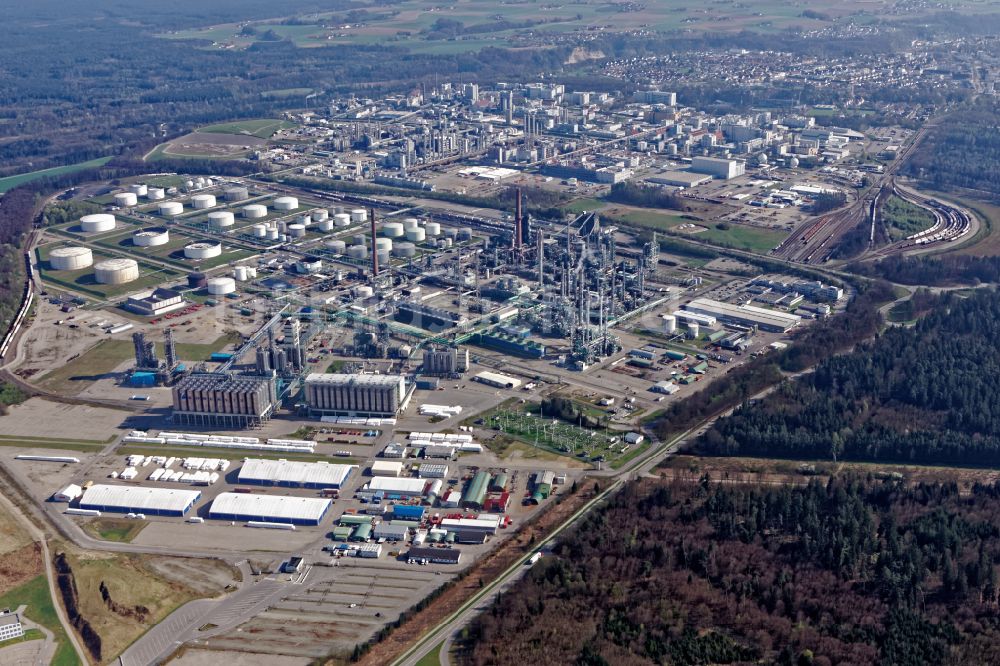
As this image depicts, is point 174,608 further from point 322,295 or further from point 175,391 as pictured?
point 322,295

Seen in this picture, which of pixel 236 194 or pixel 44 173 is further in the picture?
pixel 44 173

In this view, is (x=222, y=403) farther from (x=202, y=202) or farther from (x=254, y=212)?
(x=202, y=202)

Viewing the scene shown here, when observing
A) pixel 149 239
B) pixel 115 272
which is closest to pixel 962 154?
pixel 149 239

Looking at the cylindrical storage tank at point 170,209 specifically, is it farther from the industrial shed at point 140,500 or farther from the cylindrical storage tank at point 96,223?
the industrial shed at point 140,500

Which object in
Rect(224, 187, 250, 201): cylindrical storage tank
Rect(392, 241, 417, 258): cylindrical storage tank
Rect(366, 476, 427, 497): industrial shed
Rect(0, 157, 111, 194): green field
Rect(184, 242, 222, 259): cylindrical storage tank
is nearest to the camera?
Rect(366, 476, 427, 497): industrial shed

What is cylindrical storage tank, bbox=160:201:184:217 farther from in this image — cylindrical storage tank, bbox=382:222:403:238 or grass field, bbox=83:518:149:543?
grass field, bbox=83:518:149:543

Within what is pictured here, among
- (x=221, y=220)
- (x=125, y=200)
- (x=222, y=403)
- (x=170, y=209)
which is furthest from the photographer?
(x=125, y=200)

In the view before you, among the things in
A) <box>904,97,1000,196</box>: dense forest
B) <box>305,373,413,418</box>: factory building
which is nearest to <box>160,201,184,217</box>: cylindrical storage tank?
<box>305,373,413,418</box>: factory building

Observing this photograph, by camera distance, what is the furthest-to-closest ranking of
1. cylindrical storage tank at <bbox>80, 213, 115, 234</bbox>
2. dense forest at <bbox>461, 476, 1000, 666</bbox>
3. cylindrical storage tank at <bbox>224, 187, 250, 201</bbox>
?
cylindrical storage tank at <bbox>224, 187, 250, 201</bbox>
cylindrical storage tank at <bbox>80, 213, 115, 234</bbox>
dense forest at <bbox>461, 476, 1000, 666</bbox>
